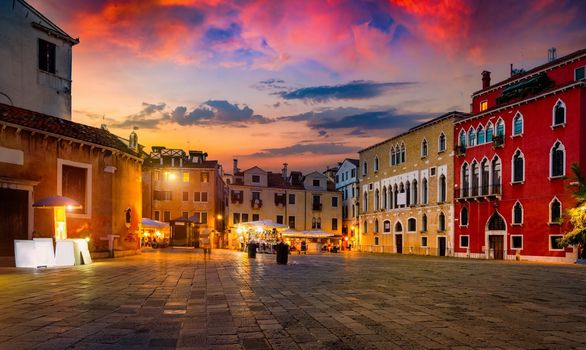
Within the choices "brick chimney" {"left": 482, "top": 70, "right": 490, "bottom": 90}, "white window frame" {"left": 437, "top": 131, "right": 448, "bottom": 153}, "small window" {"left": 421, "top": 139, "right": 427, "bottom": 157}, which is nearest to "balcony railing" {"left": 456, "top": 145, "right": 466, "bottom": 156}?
"white window frame" {"left": 437, "top": 131, "right": 448, "bottom": 153}

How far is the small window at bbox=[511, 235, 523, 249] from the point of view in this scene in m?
37.4

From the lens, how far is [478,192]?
42281 mm

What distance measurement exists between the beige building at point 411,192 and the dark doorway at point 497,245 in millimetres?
5112

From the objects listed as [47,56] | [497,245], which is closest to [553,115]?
[497,245]

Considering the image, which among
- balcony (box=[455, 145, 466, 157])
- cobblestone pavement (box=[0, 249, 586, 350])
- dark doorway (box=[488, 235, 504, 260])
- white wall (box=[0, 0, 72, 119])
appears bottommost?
dark doorway (box=[488, 235, 504, 260])

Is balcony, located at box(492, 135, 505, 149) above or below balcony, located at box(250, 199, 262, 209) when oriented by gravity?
above

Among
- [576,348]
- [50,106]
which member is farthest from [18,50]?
[576,348]

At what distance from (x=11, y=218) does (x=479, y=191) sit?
3484cm

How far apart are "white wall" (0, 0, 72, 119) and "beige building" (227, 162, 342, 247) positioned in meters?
39.6

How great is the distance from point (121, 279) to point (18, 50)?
63.5 feet

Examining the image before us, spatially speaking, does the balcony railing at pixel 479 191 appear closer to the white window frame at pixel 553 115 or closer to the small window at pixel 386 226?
the white window frame at pixel 553 115

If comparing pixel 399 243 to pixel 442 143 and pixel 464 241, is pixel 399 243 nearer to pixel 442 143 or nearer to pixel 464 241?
pixel 464 241

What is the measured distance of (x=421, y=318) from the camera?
821 cm

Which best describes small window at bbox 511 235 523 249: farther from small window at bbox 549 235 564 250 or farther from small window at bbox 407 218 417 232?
small window at bbox 407 218 417 232
